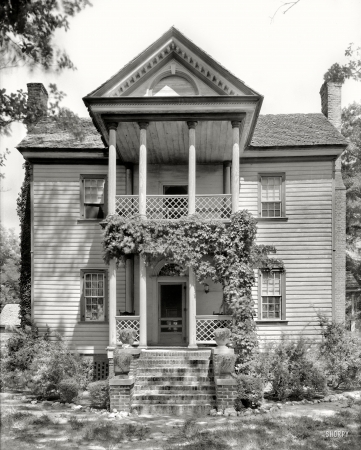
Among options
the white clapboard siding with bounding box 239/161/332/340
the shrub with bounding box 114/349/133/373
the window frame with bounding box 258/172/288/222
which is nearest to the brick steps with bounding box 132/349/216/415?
the shrub with bounding box 114/349/133/373

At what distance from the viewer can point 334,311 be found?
1881 centimetres

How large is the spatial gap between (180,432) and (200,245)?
5.61 m

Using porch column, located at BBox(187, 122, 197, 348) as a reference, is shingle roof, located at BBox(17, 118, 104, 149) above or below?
above

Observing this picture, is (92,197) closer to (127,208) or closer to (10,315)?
(127,208)

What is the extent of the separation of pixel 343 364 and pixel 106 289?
849cm

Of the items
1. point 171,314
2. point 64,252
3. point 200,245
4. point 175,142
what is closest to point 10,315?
point 64,252

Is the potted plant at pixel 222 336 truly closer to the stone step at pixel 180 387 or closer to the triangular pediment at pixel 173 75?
the stone step at pixel 180 387

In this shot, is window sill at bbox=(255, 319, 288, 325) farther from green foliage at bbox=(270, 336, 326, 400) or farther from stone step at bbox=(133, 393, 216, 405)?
stone step at bbox=(133, 393, 216, 405)

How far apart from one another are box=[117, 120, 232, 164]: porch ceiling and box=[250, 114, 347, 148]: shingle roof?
1.60m

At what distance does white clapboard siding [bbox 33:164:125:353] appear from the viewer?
18.8 metres

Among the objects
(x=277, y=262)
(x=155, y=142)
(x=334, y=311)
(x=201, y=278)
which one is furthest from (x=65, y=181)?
(x=334, y=311)

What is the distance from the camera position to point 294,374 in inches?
548

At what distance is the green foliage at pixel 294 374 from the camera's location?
13.9 m

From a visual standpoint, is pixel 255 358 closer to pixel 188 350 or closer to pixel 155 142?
pixel 188 350
